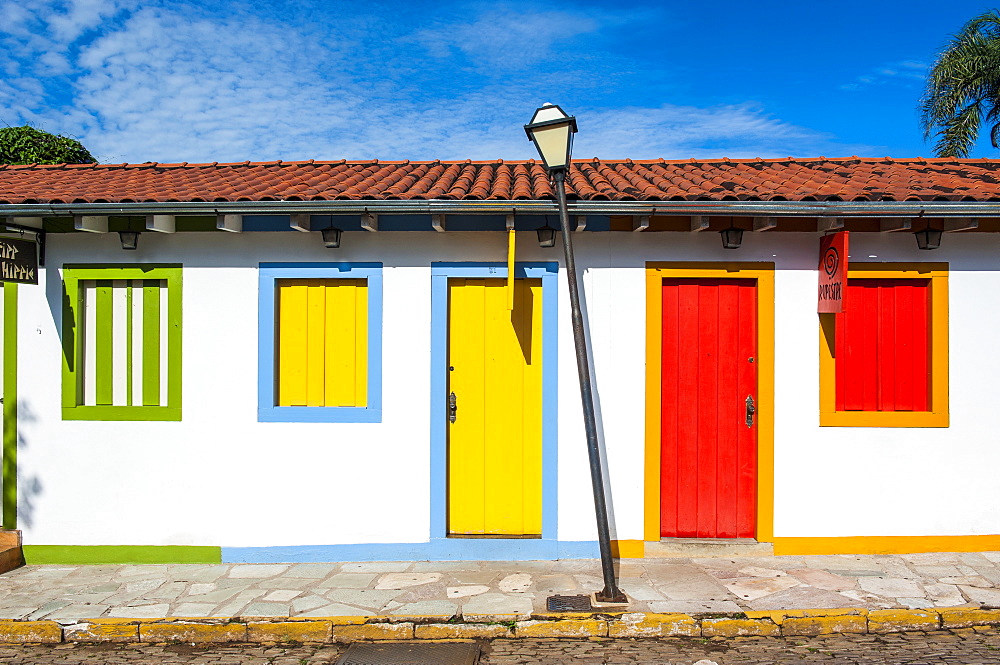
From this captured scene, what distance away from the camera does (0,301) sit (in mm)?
5992

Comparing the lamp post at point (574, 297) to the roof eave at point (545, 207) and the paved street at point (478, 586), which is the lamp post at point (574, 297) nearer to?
the paved street at point (478, 586)

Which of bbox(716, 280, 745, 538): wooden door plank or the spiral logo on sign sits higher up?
the spiral logo on sign


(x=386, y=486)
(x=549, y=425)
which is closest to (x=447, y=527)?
(x=386, y=486)

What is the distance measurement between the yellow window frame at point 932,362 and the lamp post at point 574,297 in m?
2.26

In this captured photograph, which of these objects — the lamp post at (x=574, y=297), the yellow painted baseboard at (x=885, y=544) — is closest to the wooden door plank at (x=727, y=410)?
the yellow painted baseboard at (x=885, y=544)

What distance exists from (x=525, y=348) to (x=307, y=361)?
73.9 inches

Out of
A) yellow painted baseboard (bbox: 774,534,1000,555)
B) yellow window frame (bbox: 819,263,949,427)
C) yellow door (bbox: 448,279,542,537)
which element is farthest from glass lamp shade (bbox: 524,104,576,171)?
yellow painted baseboard (bbox: 774,534,1000,555)

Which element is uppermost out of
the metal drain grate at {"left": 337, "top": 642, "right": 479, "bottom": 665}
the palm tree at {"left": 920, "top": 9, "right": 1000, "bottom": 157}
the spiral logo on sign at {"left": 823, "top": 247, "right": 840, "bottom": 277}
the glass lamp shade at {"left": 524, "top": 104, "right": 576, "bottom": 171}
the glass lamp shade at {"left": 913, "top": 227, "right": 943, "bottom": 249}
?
the palm tree at {"left": 920, "top": 9, "right": 1000, "bottom": 157}

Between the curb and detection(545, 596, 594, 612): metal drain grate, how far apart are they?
0.09m

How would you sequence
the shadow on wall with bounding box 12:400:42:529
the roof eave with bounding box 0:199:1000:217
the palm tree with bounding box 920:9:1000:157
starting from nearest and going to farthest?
the roof eave with bounding box 0:199:1000:217 → the shadow on wall with bounding box 12:400:42:529 → the palm tree with bounding box 920:9:1000:157

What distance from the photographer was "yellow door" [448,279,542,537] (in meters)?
5.85

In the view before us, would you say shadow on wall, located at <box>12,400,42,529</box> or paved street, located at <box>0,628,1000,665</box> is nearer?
paved street, located at <box>0,628,1000,665</box>

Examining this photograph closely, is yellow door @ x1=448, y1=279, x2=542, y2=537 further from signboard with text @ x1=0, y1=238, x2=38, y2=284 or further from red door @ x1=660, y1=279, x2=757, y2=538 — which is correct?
signboard with text @ x1=0, y1=238, x2=38, y2=284

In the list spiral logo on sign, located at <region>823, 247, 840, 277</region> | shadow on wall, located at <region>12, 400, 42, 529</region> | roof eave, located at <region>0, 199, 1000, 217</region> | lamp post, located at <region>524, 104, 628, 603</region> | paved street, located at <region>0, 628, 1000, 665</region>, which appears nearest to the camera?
paved street, located at <region>0, 628, 1000, 665</region>
